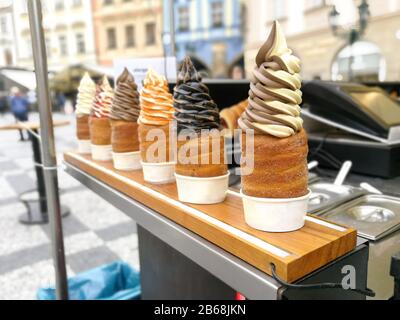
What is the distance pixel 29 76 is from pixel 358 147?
5.12 feet

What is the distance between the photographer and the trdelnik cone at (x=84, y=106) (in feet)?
4.64

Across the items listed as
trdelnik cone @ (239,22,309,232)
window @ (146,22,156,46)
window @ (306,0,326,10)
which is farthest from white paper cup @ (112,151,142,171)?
window @ (146,22,156,46)

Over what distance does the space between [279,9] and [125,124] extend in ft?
39.4

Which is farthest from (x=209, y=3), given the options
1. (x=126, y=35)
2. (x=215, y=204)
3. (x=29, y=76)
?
(x=215, y=204)

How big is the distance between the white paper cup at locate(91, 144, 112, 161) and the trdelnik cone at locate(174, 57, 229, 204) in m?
0.48

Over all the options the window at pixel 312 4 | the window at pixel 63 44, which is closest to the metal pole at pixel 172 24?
the window at pixel 63 44

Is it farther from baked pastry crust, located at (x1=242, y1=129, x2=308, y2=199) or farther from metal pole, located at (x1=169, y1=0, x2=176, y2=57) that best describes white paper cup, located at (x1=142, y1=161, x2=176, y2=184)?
metal pole, located at (x1=169, y1=0, x2=176, y2=57)

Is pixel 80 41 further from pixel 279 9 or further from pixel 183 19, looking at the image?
pixel 183 19

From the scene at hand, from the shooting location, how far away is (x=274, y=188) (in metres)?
0.69

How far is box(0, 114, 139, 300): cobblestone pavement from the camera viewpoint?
241cm

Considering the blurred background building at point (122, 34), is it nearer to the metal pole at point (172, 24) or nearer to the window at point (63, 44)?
the window at point (63, 44)

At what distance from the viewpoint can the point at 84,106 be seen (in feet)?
4.65

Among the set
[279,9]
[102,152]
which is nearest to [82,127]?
[102,152]

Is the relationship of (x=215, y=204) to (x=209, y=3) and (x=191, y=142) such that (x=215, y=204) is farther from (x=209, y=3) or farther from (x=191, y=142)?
(x=209, y=3)
